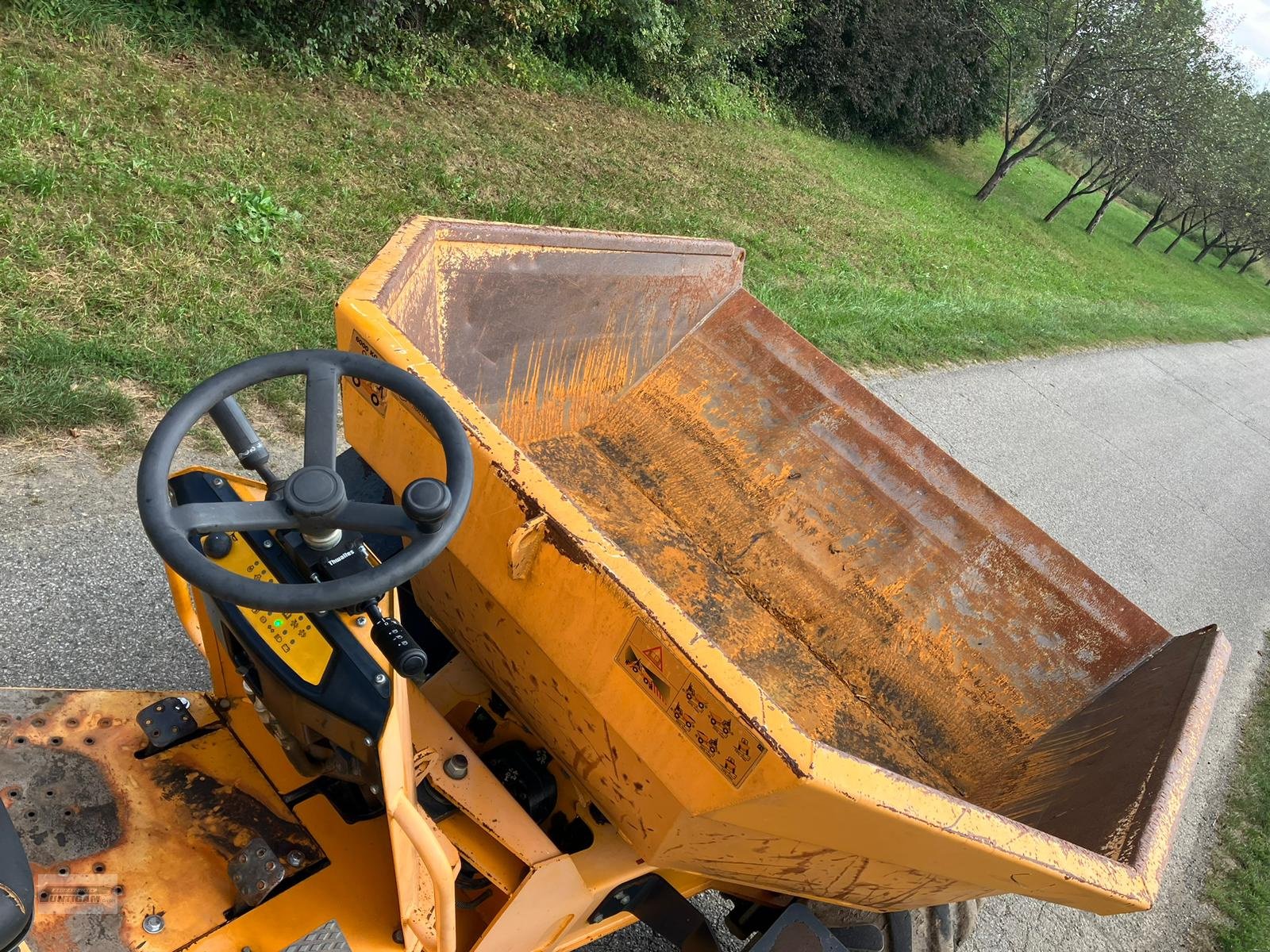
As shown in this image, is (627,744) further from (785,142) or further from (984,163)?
(984,163)

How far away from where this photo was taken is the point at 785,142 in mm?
13523

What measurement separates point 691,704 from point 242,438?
1.04 metres

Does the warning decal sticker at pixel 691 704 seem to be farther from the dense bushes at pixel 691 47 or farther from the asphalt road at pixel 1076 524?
the dense bushes at pixel 691 47

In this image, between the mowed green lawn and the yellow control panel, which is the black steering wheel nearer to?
the yellow control panel

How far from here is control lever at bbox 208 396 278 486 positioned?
5.54ft

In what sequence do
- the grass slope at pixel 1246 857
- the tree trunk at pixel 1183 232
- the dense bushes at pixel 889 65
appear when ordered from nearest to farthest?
the grass slope at pixel 1246 857
the dense bushes at pixel 889 65
the tree trunk at pixel 1183 232

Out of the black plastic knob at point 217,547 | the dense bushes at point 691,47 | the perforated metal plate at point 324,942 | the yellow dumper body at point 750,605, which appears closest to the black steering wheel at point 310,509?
the black plastic knob at point 217,547

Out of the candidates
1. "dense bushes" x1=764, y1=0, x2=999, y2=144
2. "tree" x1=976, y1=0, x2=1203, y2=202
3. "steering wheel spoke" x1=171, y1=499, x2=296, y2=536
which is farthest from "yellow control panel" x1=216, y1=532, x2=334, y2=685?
"tree" x1=976, y1=0, x2=1203, y2=202

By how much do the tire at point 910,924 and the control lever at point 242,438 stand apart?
73.5 inches

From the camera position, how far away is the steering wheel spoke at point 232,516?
1522mm

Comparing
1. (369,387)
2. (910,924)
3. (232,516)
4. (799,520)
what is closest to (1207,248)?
(799,520)

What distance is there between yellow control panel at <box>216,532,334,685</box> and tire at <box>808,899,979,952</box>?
5.16 ft

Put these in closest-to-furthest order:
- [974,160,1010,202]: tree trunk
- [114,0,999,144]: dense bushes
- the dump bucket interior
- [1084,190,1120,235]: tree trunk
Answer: the dump bucket interior < [114,0,999,144]: dense bushes < [974,160,1010,202]: tree trunk < [1084,190,1120,235]: tree trunk

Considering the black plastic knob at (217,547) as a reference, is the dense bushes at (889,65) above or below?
above
